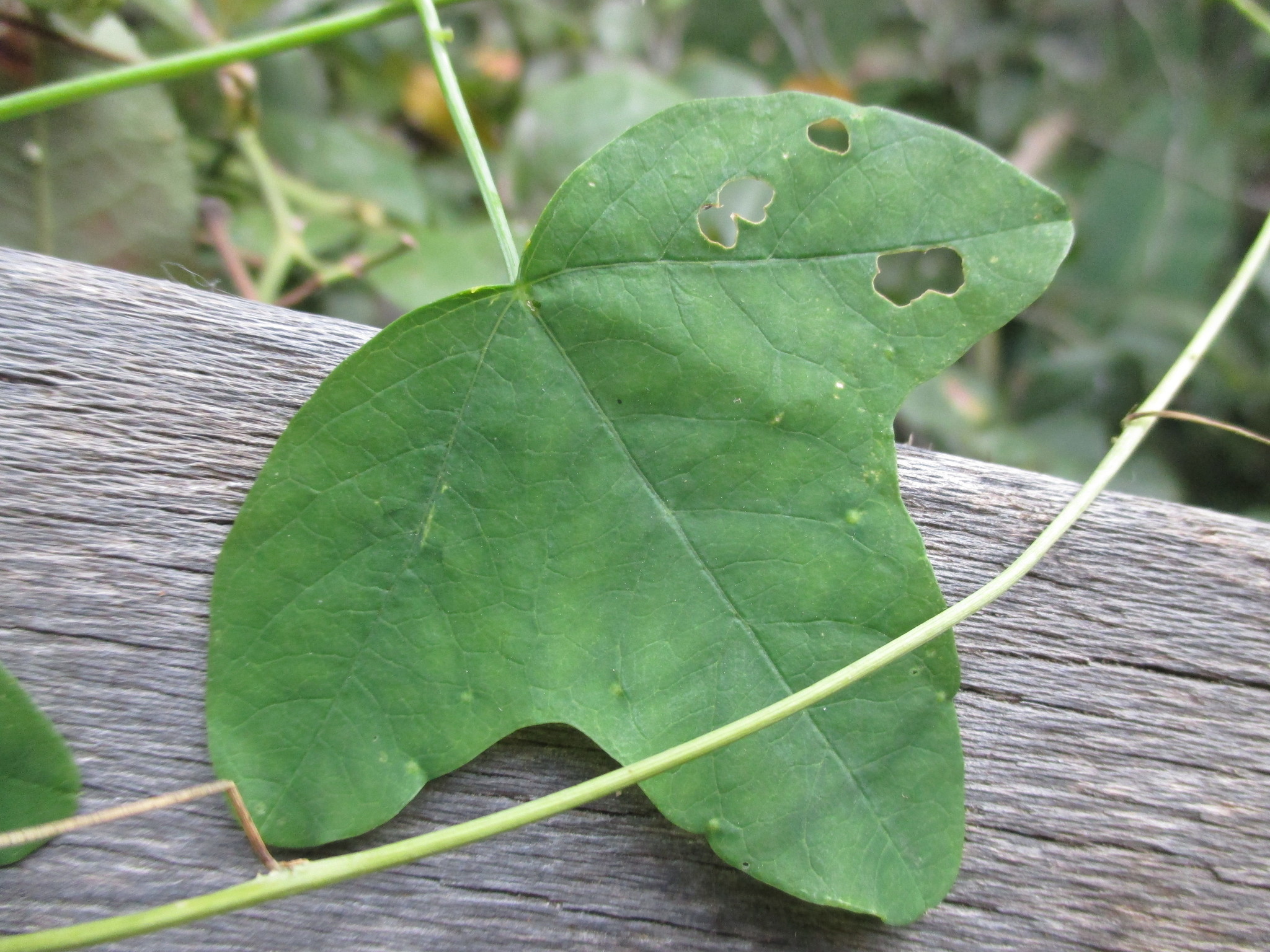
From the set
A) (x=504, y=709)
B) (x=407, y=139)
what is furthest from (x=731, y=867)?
(x=407, y=139)

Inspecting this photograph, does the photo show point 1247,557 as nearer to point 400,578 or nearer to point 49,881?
point 400,578

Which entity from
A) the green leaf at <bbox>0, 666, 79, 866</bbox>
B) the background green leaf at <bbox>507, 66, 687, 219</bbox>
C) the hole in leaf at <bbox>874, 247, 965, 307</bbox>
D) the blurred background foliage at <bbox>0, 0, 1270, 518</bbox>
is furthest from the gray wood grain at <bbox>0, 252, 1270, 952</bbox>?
the hole in leaf at <bbox>874, 247, 965, 307</bbox>

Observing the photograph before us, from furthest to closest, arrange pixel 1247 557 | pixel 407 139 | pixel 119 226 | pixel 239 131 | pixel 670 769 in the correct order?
pixel 407 139, pixel 239 131, pixel 119 226, pixel 1247 557, pixel 670 769

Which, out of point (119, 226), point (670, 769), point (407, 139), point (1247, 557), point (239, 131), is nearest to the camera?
point (670, 769)

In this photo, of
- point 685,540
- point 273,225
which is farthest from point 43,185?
point 685,540

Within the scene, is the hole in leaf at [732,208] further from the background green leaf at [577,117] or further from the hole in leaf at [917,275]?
the hole in leaf at [917,275]

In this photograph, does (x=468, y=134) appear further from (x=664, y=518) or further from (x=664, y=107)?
(x=664, y=107)
